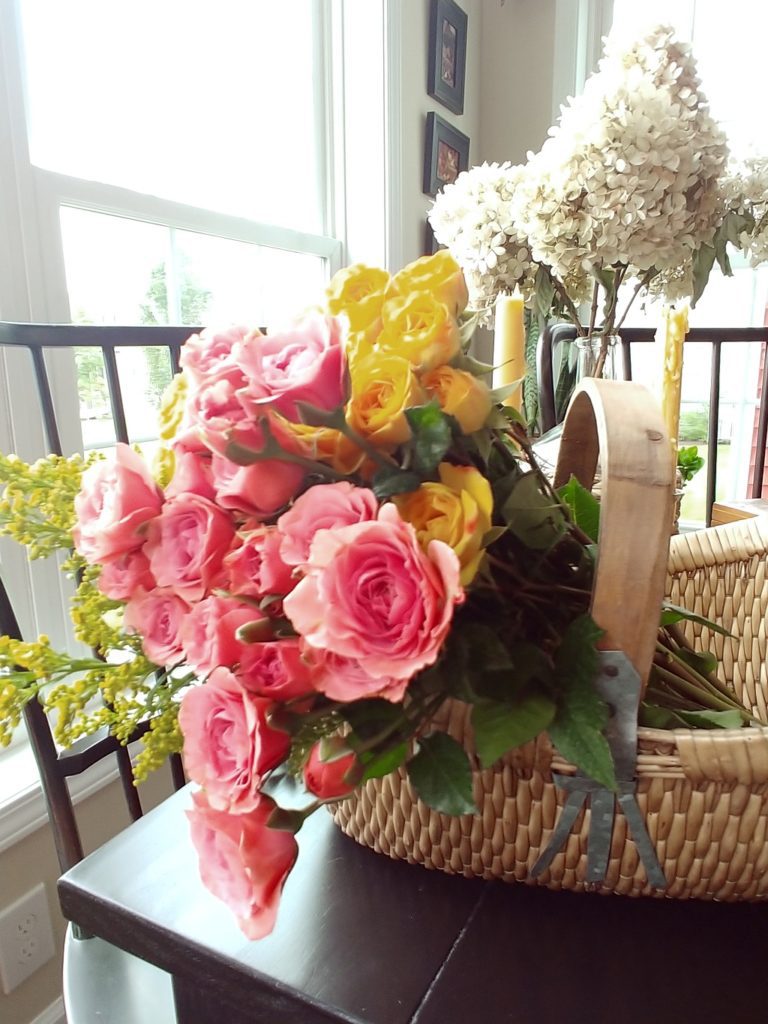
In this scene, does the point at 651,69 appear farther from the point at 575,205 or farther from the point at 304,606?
the point at 304,606

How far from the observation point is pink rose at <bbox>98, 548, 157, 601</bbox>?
36cm

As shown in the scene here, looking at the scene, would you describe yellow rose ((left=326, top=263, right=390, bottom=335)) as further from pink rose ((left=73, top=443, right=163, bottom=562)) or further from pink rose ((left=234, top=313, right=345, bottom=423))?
pink rose ((left=73, top=443, right=163, bottom=562))

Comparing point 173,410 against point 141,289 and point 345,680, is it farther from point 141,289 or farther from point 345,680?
point 141,289

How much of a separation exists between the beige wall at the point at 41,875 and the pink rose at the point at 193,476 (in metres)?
0.89

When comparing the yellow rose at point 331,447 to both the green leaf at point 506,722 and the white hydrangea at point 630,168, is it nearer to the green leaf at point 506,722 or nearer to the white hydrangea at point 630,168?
the green leaf at point 506,722

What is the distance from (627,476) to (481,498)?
9cm

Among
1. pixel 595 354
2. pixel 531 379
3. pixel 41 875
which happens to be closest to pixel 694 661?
pixel 595 354

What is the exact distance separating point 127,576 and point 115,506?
38mm

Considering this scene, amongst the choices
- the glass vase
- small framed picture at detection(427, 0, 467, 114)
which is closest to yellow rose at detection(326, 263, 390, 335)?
the glass vase

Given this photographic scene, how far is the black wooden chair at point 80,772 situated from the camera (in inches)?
22.3

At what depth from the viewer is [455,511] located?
30 cm

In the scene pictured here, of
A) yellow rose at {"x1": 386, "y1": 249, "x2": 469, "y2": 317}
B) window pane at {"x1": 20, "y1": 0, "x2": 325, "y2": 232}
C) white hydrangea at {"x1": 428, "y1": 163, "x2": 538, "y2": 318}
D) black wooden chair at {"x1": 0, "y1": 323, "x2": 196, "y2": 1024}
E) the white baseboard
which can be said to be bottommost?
the white baseboard

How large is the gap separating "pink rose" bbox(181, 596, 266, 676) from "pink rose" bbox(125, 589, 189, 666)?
0.06ft

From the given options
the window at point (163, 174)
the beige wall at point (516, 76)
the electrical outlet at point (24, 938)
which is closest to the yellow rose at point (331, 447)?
the window at point (163, 174)
